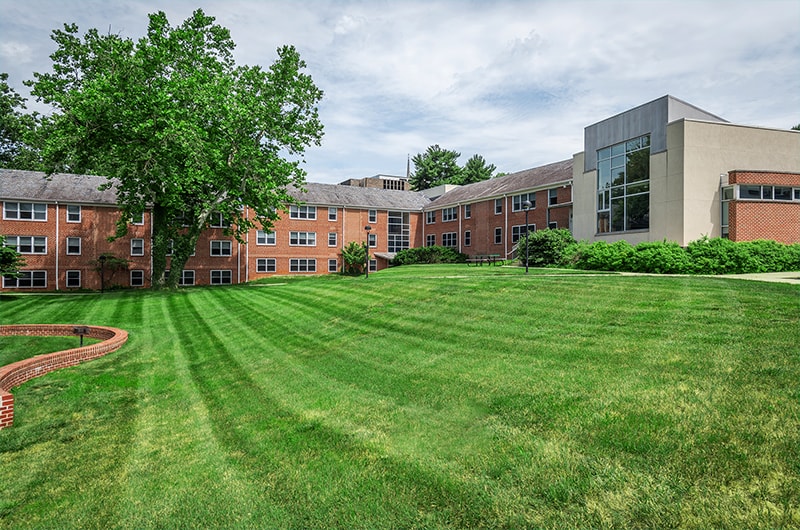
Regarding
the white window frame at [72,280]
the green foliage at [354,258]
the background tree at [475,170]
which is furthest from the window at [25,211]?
the background tree at [475,170]

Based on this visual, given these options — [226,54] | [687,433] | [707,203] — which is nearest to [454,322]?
[687,433]

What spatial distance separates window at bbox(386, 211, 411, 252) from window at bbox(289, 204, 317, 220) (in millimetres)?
8005

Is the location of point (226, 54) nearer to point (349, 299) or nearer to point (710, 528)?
point (349, 299)

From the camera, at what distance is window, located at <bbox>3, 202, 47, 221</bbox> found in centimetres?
3275

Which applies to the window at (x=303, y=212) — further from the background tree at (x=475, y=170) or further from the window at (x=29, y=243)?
the background tree at (x=475, y=170)

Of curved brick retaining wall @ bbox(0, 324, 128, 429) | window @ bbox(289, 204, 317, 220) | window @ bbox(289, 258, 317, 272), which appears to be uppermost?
window @ bbox(289, 204, 317, 220)

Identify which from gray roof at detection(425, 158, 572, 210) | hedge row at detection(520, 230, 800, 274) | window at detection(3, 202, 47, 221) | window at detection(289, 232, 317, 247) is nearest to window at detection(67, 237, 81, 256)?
window at detection(3, 202, 47, 221)

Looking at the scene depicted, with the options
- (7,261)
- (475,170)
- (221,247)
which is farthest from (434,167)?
(7,261)

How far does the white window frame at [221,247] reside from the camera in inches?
1513

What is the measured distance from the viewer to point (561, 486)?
4008mm

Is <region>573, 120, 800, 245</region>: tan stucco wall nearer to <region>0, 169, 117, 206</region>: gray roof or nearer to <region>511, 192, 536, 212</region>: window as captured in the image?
<region>511, 192, 536, 212</region>: window

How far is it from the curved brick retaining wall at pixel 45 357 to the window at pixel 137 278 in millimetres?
23261

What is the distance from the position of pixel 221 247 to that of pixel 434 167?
1773 inches

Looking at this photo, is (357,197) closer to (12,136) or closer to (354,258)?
(354,258)
